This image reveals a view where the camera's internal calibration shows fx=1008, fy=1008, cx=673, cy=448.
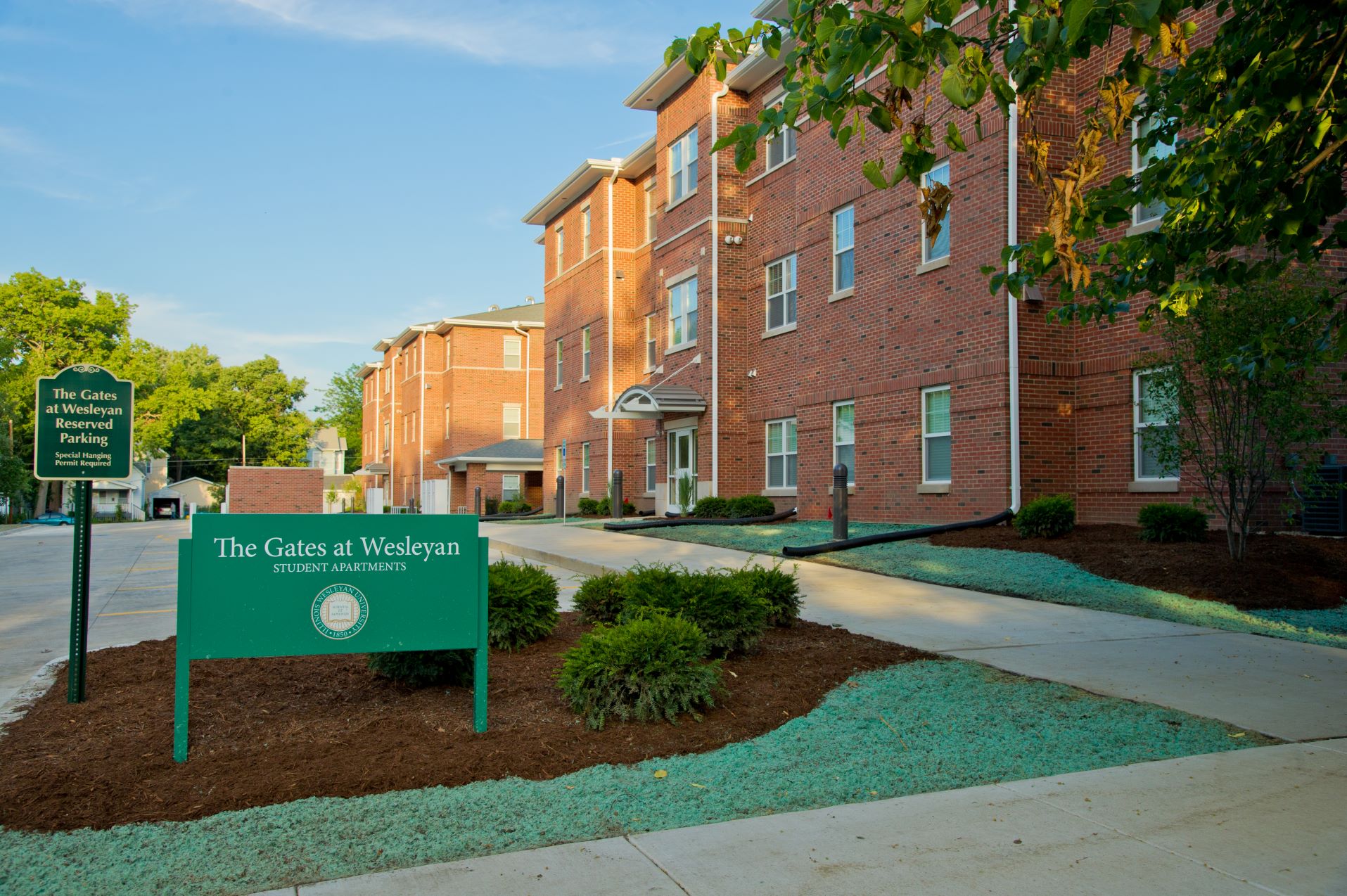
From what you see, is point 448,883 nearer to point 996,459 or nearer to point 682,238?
point 996,459

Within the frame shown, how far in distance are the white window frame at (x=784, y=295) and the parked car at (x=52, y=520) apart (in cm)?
5148

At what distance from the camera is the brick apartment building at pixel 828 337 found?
52.7 ft

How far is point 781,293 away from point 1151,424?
11604 mm

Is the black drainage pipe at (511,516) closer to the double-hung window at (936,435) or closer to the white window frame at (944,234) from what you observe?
the double-hung window at (936,435)

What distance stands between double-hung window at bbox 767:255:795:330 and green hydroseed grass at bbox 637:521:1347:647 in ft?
24.0

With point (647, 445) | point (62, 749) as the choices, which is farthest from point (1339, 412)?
point (647, 445)

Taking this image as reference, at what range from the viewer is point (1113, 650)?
7938 millimetres

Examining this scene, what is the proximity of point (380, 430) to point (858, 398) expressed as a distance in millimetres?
52112

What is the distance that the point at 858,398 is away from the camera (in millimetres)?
19625

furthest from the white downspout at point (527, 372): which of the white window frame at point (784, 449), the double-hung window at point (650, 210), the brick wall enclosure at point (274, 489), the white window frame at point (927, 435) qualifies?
the white window frame at point (927, 435)

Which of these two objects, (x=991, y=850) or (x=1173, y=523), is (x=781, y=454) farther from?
(x=991, y=850)

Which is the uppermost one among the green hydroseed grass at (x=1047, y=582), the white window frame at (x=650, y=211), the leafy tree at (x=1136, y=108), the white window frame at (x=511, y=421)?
the white window frame at (x=650, y=211)

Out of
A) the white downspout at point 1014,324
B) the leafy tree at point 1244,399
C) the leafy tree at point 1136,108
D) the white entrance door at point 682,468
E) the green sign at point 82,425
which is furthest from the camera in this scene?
the white entrance door at point 682,468

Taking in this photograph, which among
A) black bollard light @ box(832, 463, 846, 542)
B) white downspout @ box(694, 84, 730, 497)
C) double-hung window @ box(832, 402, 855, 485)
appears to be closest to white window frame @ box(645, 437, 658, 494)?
white downspout @ box(694, 84, 730, 497)
